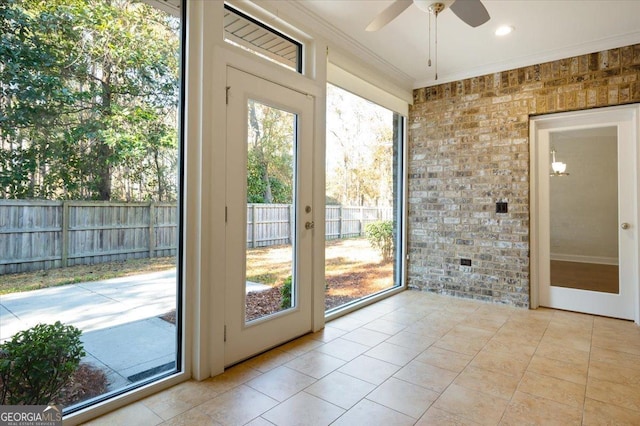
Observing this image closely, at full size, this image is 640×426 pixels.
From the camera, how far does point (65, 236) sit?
74.3 inches

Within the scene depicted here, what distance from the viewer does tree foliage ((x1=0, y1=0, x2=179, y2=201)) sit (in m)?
1.73

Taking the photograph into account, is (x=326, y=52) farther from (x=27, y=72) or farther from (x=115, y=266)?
(x=115, y=266)

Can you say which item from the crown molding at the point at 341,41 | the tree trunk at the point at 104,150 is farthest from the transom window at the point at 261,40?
the tree trunk at the point at 104,150

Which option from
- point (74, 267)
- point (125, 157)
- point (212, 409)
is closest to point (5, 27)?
Answer: point (125, 157)

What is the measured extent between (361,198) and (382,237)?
26.5 inches

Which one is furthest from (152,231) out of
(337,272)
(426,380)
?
(337,272)

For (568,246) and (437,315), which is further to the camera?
(568,246)

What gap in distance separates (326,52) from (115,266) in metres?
2.55

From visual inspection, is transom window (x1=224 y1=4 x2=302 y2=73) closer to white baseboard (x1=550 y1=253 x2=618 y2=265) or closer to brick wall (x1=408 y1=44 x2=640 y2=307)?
brick wall (x1=408 y1=44 x2=640 y2=307)

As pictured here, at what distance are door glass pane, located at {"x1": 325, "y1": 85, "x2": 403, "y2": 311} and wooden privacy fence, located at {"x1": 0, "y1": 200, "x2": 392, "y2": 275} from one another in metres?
1.59

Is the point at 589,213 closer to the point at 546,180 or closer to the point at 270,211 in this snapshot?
the point at 546,180

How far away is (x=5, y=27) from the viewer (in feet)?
5.57

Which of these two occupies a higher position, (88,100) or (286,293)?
(88,100)

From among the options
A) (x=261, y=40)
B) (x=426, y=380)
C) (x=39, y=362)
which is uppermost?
(x=261, y=40)
